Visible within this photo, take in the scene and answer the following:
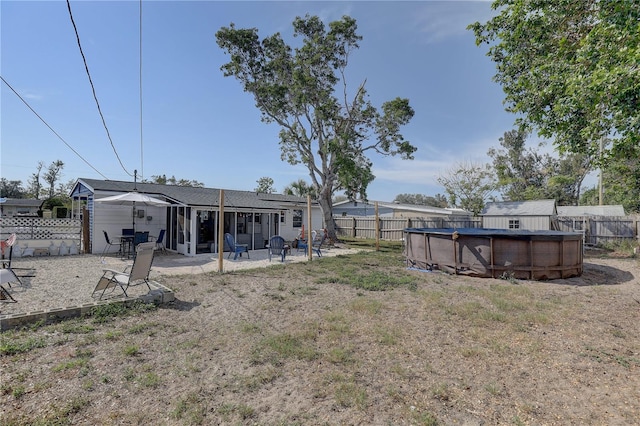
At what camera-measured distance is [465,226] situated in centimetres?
2158

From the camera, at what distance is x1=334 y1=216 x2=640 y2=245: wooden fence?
16.1 m

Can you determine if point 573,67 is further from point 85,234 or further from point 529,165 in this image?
point 529,165

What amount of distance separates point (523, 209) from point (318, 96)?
54.8 ft

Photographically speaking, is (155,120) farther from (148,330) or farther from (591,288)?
(591,288)

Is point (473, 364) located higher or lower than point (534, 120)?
lower

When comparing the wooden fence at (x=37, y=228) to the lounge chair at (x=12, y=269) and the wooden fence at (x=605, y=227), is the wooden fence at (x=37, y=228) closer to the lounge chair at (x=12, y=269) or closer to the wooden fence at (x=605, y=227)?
the lounge chair at (x=12, y=269)

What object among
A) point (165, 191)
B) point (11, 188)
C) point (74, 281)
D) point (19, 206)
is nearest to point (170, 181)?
point (19, 206)

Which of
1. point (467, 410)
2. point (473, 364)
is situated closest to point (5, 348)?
point (467, 410)

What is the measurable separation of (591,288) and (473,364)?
21.8 feet

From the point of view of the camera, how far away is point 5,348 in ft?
12.2

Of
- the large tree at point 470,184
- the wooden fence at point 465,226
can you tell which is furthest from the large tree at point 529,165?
the wooden fence at point 465,226

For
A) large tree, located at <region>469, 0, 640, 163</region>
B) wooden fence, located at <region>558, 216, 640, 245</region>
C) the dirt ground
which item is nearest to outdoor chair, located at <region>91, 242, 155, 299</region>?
the dirt ground

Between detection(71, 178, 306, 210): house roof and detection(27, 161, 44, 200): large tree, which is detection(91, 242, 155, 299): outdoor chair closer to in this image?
detection(71, 178, 306, 210): house roof

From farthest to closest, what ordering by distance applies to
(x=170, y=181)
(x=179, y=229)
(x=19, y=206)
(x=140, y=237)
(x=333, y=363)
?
1. (x=19, y=206)
2. (x=170, y=181)
3. (x=179, y=229)
4. (x=140, y=237)
5. (x=333, y=363)
